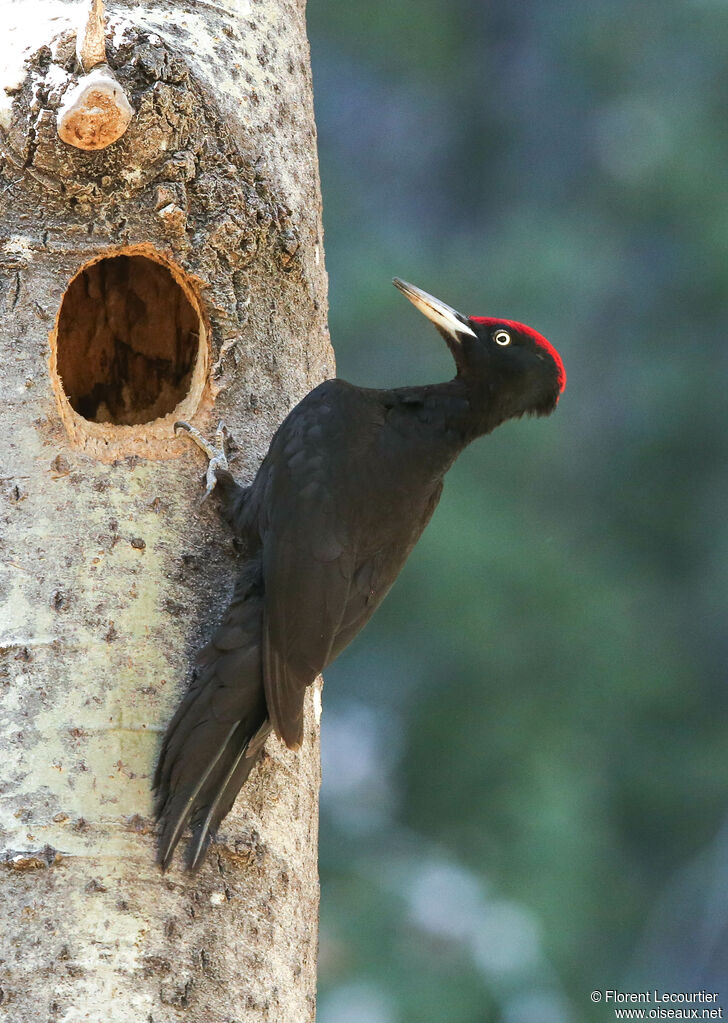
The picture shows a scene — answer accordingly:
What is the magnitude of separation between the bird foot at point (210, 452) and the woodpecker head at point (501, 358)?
78 centimetres

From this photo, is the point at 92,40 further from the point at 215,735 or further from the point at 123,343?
the point at 215,735

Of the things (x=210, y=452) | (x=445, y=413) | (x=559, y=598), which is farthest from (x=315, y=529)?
(x=559, y=598)

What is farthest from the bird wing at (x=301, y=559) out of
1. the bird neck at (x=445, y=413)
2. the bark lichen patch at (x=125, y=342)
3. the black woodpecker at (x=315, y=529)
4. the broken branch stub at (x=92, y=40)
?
the broken branch stub at (x=92, y=40)

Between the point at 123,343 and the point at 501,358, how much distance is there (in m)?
0.84

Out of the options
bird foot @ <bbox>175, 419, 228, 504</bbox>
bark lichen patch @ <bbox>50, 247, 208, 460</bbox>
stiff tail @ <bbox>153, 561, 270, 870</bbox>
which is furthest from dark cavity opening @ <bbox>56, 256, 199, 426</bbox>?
stiff tail @ <bbox>153, 561, 270, 870</bbox>

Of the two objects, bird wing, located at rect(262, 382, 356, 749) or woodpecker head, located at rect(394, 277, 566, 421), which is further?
woodpecker head, located at rect(394, 277, 566, 421)

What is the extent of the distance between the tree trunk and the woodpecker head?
327 millimetres

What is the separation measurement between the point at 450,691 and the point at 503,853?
83 cm

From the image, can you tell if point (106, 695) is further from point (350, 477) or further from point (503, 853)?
point (503, 853)

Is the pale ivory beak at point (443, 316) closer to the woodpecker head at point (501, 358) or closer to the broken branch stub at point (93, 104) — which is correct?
the woodpecker head at point (501, 358)

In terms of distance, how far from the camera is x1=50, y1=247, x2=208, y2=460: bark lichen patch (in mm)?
3385

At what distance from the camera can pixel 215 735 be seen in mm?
2662

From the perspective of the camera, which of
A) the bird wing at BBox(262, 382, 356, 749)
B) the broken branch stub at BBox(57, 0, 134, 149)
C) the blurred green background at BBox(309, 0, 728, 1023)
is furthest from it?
the blurred green background at BBox(309, 0, 728, 1023)

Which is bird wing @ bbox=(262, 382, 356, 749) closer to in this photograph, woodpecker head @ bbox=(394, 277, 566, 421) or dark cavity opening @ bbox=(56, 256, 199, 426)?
dark cavity opening @ bbox=(56, 256, 199, 426)
